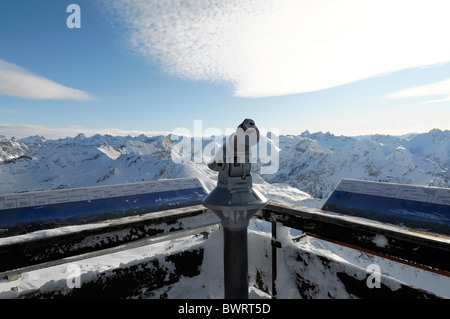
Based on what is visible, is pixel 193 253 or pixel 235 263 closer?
pixel 235 263

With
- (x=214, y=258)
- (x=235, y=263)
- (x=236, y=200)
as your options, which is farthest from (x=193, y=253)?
(x=236, y=200)

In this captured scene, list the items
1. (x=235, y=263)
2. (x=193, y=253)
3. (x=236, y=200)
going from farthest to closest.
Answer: (x=193, y=253)
(x=235, y=263)
(x=236, y=200)

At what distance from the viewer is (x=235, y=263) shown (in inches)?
82.0

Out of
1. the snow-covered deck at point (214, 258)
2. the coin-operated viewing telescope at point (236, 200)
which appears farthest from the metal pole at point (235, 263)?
the snow-covered deck at point (214, 258)

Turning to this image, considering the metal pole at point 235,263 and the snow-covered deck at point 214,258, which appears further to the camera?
the metal pole at point 235,263

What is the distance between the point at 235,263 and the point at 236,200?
0.52 meters

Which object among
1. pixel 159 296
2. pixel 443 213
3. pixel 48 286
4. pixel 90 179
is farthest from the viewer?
pixel 90 179

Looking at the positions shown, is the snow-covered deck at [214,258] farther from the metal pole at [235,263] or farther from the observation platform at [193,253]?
the metal pole at [235,263]

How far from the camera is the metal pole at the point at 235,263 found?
2059 millimetres

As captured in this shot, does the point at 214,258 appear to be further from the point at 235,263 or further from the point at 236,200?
the point at 236,200

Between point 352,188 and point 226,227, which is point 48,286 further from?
point 352,188

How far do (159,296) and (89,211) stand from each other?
134 centimetres
